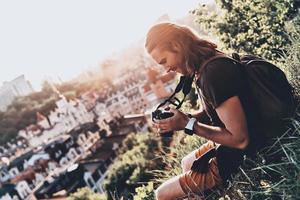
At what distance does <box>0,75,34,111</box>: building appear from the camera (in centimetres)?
10509

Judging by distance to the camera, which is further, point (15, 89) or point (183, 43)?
point (15, 89)

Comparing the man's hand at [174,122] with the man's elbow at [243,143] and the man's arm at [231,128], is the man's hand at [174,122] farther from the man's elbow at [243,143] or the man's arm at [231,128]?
the man's elbow at [243,143]

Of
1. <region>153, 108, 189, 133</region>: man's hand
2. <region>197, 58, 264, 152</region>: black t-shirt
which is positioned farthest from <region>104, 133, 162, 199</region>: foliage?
<region>197, 58, 264, 152</region>: black t-shirt

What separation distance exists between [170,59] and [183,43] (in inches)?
4.6

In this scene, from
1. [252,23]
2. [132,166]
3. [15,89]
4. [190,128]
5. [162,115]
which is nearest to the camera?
[190,128]

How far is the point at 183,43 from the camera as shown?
2002 mm

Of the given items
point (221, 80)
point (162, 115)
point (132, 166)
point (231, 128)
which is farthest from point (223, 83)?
point (132, 166)

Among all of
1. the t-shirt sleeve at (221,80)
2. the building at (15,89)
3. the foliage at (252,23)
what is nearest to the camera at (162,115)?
the t-shirt sleeve at (221,80)

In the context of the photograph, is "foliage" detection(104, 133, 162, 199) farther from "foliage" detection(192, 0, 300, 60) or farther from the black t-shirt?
the black t-shirt

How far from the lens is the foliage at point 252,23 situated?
17.1ft

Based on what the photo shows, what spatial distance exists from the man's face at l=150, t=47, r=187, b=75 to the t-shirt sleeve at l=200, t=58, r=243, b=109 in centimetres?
21

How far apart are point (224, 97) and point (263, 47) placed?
12.4 feet

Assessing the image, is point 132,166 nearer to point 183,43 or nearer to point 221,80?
point 183,43

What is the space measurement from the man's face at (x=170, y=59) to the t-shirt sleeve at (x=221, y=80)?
21cm
